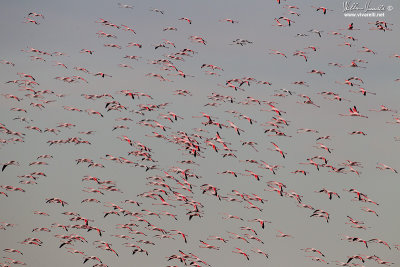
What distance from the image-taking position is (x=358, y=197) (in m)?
143

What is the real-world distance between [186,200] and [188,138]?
738 inches

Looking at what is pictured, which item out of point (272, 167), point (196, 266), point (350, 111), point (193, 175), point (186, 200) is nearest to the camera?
point (350, 111)

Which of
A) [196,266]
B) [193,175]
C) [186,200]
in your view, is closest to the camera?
[193,175]

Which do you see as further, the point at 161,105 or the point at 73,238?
the point at 73,238

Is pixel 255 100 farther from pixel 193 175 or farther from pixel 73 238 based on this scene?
pixel 73 238

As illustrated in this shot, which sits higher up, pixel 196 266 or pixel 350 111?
pixel 350 111

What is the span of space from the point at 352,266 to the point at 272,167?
161ft

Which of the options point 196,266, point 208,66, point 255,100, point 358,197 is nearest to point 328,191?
point 358,197

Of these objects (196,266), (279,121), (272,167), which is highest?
(279,121)

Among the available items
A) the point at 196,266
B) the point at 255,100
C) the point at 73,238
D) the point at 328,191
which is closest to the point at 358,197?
the point at 328,191

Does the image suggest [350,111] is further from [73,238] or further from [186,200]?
[73,238]

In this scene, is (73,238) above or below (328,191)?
below

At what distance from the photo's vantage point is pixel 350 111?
128 m

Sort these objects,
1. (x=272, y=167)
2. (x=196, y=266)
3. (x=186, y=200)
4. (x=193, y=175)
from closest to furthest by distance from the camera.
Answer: (x=272, y=167), (x=193, y=175), (x=186, y=200), (x=196, y=266)
